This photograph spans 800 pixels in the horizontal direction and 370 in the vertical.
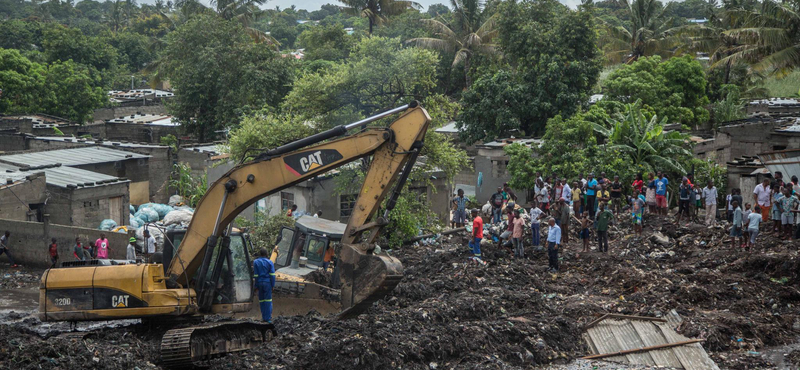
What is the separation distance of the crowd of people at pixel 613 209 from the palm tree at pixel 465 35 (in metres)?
21.1

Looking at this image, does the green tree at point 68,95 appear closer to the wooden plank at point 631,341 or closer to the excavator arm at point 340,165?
the excavator arm at point 340,165

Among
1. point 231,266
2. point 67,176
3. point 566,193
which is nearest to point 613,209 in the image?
point 566,193

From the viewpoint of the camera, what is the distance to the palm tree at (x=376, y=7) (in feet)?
190

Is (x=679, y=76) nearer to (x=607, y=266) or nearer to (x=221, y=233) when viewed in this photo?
(x=607, y=266)

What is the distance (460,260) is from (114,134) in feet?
109

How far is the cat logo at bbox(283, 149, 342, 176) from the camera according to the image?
11.6m

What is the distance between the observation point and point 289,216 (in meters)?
22.2

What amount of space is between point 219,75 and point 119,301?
1150 inches

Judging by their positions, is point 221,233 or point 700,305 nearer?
point 221,233

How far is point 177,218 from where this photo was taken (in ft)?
85.9

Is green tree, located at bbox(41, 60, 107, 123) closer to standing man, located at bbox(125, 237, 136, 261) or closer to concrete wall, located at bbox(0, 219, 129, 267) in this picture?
concrete wall, located at bbox(0, 219, 129, 267)

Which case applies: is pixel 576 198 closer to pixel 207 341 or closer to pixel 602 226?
pixel 602 226

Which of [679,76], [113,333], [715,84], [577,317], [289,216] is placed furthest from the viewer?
[715,84]

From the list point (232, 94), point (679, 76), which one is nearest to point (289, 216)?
point (232, 94)
